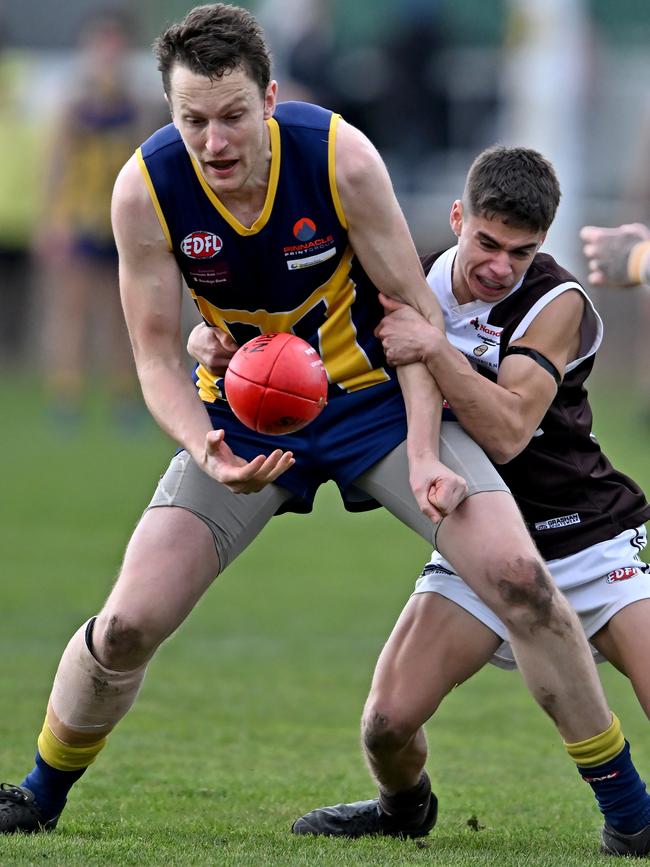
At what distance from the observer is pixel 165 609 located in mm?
4789

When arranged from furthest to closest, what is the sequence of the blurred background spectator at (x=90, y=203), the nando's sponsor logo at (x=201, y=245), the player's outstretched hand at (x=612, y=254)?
the blurred background spectator at (x=90, y=203) < the player's outstretched hand at (x=612, y=254) < the nando's sponsor logo at (x=201, y=245)


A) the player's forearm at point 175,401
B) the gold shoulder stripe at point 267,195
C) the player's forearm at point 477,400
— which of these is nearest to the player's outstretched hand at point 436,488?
the player's forearm at point 477,400

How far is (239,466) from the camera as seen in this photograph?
188 inches

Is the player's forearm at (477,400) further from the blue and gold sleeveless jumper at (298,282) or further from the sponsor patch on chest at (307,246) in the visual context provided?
the sponsor patch on chest at (307,246)

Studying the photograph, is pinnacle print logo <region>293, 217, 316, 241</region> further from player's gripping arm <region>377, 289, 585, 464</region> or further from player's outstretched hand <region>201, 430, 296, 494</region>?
player's outstretched hand <region>201, 430, 296, 494</region>

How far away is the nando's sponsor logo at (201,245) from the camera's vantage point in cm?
498

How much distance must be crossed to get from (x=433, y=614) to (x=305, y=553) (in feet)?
18.9

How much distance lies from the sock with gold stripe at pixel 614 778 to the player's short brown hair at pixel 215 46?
2.15m

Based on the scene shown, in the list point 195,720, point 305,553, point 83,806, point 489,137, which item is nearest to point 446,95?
point 489,137

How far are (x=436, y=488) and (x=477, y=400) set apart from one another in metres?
0.35

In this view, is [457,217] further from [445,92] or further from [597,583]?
[445,92]

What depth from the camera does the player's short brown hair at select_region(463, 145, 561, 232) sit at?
4996 mm

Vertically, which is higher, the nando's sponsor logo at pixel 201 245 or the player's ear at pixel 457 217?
the nando's sponsor logo at pixel 201 245

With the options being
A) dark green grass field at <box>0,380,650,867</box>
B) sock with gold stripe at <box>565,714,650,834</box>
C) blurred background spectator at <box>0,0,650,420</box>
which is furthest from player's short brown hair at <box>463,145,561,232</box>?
blurred background spectator at <box>0,0,650,420</box>
